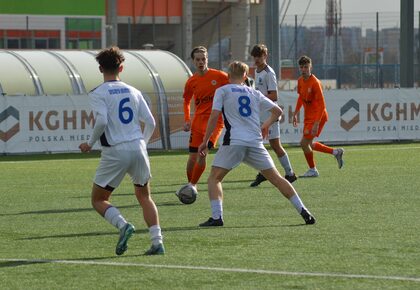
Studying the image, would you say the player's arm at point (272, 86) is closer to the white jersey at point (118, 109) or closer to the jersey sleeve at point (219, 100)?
the jersey sleeve at point (219, 100)

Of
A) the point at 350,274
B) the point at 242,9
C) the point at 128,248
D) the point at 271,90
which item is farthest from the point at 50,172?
the point at 242,9

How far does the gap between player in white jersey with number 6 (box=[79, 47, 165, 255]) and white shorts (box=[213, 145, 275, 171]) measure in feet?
7.36

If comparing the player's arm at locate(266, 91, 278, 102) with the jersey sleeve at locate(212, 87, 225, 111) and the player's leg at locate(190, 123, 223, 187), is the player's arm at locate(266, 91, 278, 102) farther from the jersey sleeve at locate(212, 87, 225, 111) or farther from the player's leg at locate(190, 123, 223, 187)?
the jersey sleeve at locate(212, 87, 225, 111)

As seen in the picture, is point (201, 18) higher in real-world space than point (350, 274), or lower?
higher

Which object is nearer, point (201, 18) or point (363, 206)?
point (363, 206)

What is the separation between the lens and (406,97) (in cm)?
3253

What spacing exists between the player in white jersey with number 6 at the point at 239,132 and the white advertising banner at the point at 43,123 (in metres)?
15.7

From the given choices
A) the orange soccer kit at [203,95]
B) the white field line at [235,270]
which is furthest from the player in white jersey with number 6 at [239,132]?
the orange soccer kit at [203,95]

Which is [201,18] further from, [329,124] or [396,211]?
[396,211]

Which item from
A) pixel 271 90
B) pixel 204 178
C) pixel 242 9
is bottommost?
pixel 204 178

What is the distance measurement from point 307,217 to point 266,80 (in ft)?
18.5

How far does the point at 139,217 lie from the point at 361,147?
1672 cm

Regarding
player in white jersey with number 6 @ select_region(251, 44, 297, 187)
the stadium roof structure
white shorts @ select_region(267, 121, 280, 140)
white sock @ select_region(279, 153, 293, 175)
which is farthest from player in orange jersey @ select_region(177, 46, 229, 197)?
the stadium roof structure

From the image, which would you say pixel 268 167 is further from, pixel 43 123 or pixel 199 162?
pixel 43 123
